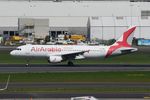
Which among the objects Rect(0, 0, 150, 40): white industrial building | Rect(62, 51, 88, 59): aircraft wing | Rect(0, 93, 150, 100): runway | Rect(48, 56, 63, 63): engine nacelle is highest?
Rect(0, 0, 150, 40): white industrial building

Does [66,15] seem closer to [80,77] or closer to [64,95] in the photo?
[80,77]

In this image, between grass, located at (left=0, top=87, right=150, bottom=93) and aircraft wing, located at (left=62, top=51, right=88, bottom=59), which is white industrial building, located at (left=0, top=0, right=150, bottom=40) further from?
grass, located at (left=0, top=87, right=150, bottom=93)

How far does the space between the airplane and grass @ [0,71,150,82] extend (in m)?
→ 14.6

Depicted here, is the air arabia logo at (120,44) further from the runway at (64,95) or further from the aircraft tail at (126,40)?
the runway at (64,95)

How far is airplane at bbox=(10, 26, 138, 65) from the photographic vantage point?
76.7m

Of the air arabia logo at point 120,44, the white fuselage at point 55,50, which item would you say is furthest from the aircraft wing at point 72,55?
the air arabia logo at point 120,44

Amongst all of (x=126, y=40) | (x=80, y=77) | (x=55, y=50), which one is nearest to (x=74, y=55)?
(x=55, y=50)

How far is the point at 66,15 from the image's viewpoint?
533 feet

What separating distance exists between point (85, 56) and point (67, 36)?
8249 cm

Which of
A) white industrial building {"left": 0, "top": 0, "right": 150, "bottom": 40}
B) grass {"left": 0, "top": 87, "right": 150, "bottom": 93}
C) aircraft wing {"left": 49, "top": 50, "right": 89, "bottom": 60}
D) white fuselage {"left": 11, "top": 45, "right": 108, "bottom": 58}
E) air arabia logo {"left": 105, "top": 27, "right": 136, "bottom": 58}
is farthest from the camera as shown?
white industrial building {"left": 0, "top": 0, "right": 150, "bottom": 40}

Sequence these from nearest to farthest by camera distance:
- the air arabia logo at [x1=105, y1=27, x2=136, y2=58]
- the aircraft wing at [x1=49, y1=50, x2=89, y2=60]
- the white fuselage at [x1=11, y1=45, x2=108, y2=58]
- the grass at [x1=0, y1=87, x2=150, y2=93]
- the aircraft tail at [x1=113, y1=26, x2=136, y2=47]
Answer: the grass at [x1=0, y1=87, x2=150, y2=93] < the aircraft wing at [x1=49, y1=50, x2=89, y2=60] < the white fuselage at [x1=11, y1=45, x2=108, y2=58] < the air arabia logo at [x1=105, y1=27, x2=136, y2=58] < the aircraft tail at [x1=113, y1=26, x2=136, y2=47]

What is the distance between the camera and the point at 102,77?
58.1 metres

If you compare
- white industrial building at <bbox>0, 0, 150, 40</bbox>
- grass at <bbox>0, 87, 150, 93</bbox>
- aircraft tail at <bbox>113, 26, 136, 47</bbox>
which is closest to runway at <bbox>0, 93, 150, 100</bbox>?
grass at <bbox>0, 87, 150, 93</bbox>

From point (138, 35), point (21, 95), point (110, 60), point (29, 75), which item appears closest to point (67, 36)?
point (138, 35)
